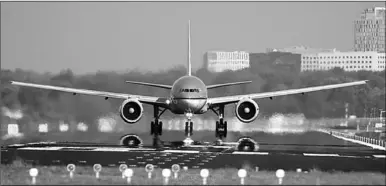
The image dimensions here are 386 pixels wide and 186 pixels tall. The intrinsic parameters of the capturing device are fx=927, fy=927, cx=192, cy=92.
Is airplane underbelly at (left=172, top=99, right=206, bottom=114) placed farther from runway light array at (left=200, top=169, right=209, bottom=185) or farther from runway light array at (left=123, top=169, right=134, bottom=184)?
runway light array at (left=123, top=169, right=134, bottom=184)

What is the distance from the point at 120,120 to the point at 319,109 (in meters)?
15.9

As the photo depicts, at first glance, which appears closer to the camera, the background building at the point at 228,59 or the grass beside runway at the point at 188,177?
the grass beside runway at the point at 188,177

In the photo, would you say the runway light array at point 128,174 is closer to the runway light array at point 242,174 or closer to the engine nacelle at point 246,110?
the runway light array at point 242,174

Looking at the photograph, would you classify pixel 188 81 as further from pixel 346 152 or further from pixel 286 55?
pixel 286 55

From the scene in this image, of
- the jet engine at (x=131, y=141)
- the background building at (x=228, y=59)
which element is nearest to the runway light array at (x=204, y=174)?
the jet engine at (x=131, y=141)

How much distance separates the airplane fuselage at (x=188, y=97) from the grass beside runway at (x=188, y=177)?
2355 cm

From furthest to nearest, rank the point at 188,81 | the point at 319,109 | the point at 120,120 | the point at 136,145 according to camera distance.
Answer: the point at 319,109, the point at 120,120, the point at 188,81, the point at 136,145

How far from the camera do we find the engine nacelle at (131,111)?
62.5 metres

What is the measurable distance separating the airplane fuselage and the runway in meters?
10.3

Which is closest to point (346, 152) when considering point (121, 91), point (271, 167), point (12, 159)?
point (271, 167)

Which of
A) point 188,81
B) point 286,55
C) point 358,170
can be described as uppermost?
point 286,55

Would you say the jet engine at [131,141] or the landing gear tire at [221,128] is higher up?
the landing gear tire at [221,128]

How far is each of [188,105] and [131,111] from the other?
389 centimetres

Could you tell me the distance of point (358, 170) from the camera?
38.4m
